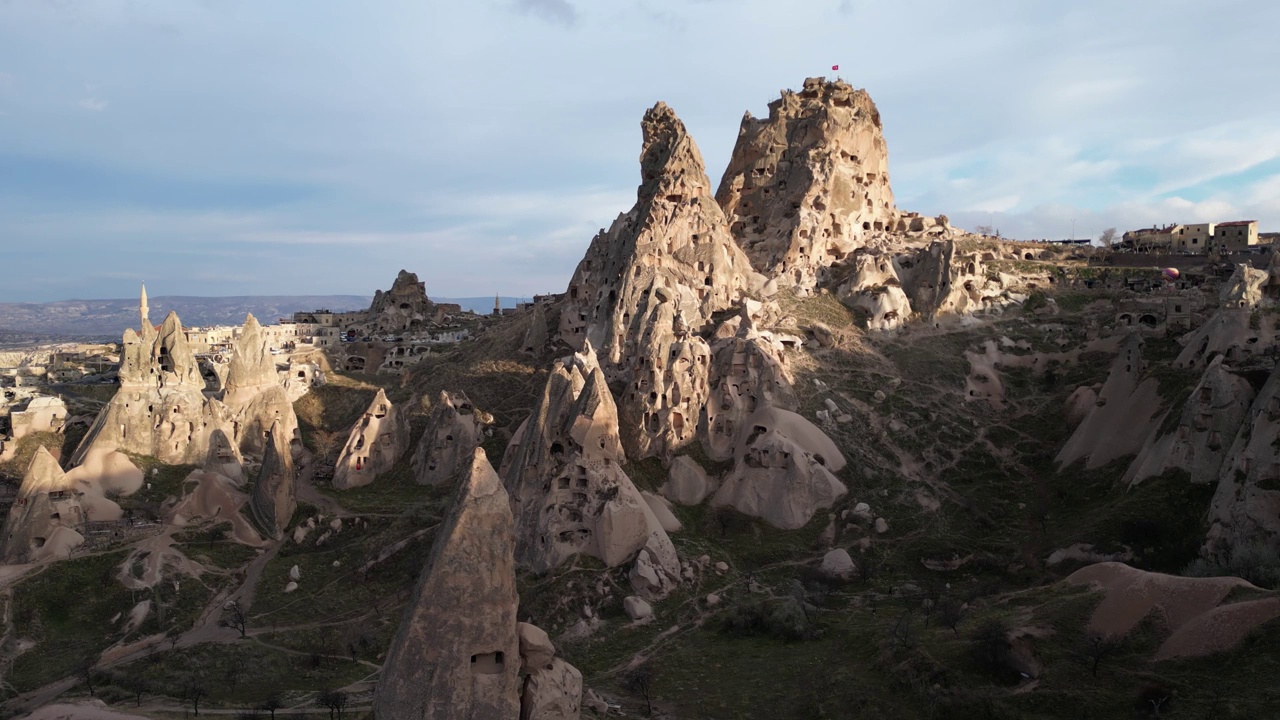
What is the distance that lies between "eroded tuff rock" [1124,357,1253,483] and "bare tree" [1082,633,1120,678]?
1678cm

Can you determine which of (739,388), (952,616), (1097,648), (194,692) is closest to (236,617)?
(194,692)

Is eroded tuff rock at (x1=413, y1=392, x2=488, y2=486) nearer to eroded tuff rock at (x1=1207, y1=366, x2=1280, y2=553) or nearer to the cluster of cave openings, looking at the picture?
the cluster of cave openings

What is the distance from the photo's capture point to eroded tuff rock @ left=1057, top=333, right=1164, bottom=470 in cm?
4953

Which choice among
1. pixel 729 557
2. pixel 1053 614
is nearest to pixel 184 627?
pixel 729 557

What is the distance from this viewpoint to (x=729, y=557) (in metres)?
47.6

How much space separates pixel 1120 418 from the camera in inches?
2025

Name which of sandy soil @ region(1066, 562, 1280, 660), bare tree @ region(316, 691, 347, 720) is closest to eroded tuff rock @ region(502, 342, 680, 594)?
bare tree @ region(316, 691, 347, 720)

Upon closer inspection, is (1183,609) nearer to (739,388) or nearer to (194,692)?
(739,388)

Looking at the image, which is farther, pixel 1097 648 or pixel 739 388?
pixel 739 388

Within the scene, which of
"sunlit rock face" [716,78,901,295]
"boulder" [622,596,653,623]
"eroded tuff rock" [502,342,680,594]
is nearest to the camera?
"boulder" [622,596,653,623]

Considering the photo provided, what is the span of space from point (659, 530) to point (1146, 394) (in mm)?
28551

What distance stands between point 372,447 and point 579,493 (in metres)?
22.4

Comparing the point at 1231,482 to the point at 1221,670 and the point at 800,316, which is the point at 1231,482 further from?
the point at 800,316

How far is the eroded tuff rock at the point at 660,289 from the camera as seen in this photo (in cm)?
5588
